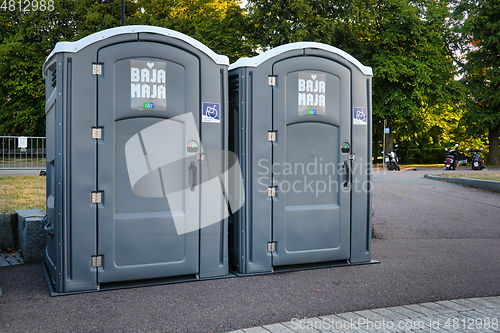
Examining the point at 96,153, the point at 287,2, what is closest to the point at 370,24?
the point at 287,2

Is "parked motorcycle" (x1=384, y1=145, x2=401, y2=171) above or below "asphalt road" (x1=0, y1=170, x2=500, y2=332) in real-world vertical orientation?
above

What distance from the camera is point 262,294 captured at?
13.8ft

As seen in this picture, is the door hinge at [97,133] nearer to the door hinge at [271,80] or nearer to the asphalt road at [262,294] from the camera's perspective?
the asphalt road at [262,294]

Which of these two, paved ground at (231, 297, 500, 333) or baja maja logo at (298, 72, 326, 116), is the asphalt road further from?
baja maja logo at (298, 72, 326, 116)

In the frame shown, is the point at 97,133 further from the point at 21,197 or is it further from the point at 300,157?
the point at 21,197

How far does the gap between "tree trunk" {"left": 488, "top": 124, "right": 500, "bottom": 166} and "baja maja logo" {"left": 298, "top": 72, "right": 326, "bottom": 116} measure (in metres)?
25.2

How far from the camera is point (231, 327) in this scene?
3.41m

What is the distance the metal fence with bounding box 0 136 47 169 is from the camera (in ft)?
56.0

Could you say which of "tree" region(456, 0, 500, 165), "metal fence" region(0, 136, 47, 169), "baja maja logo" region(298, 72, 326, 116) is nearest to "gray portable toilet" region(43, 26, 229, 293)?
"baja maja logo" region(298, 72, 326, 116)

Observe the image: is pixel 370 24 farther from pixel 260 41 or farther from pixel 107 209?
pixel 107 209

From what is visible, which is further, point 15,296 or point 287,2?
point 287,2

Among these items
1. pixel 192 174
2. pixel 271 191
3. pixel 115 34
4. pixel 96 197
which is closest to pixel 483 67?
pixel 271 191

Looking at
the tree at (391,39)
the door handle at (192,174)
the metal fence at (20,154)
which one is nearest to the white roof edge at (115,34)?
the door handle at (192,174)

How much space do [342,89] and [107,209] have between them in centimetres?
282
